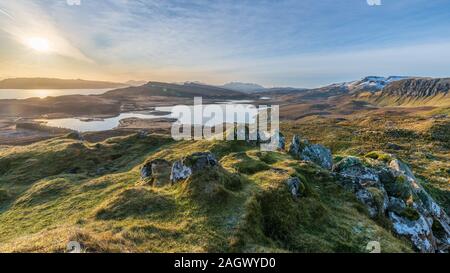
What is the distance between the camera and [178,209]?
21375 mm

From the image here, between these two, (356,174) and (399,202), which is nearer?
(399,202)

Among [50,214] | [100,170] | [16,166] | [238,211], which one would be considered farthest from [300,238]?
[16,166]

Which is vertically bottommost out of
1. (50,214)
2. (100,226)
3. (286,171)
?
(50,214)

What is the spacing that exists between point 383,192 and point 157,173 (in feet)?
69.9

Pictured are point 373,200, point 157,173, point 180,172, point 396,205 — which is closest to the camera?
point 180,172

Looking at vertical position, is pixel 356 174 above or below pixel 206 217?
above

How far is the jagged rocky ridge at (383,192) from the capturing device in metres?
24.5

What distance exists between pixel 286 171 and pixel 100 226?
15572mm

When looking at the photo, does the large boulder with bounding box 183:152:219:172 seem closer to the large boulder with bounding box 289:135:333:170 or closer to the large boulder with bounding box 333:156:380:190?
the large boulder with bounding box 333:156:380:190

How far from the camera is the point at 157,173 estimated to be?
31391mm

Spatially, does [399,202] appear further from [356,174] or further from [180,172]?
[180,172]

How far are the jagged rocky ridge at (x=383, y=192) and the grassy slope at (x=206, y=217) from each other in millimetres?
1092

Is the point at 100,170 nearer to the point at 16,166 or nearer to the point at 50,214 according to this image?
the point at 16,166

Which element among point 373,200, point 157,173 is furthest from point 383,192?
point 157,173
